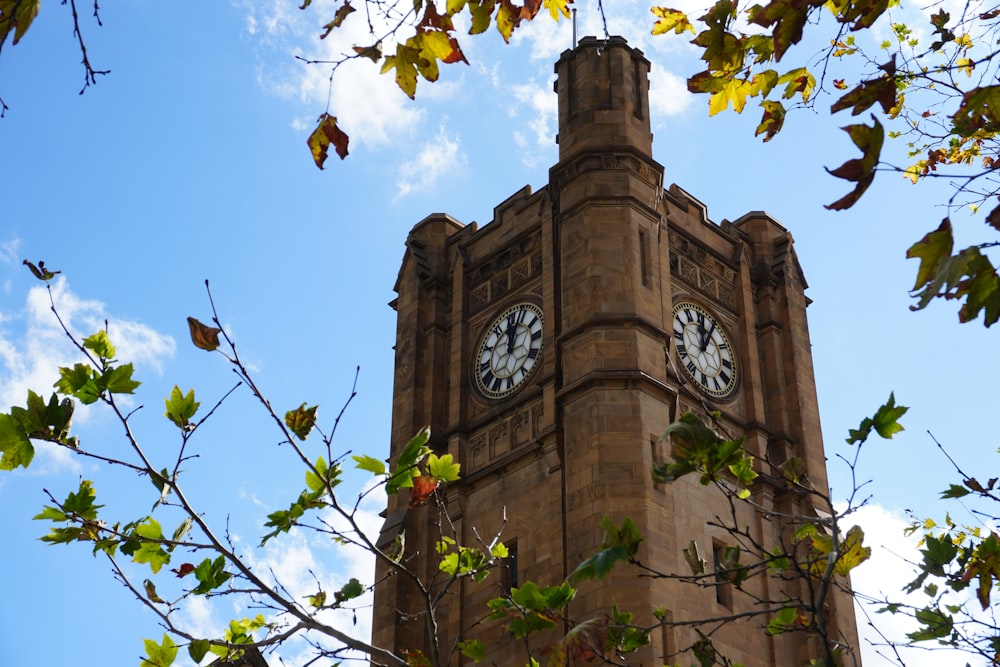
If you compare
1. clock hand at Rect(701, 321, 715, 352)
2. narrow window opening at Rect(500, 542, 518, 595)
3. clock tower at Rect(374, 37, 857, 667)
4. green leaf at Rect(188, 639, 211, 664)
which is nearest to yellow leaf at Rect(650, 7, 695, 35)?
green leaf at Rect(188, 639, 211, 664)

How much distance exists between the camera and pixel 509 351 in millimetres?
36844

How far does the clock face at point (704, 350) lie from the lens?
1425 inches

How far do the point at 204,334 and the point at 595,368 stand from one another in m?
23.4

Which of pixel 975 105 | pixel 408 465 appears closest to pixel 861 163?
pixel 975 105

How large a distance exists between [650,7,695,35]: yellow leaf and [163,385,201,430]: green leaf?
4.55 m

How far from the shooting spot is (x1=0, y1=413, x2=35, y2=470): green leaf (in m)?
9.53

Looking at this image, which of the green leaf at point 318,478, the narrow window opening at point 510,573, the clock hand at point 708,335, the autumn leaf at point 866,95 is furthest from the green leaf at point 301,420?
the clock hand at point 708,335

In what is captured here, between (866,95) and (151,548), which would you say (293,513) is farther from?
(866,95)

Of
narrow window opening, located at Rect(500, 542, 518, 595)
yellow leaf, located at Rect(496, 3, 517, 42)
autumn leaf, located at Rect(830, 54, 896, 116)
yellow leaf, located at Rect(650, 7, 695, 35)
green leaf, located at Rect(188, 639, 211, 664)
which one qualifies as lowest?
green leaf, located at Rect(188, 639, 211, 664)

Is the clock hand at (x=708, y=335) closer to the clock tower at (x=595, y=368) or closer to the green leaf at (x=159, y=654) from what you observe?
the clock tower at (x=595, y=368)

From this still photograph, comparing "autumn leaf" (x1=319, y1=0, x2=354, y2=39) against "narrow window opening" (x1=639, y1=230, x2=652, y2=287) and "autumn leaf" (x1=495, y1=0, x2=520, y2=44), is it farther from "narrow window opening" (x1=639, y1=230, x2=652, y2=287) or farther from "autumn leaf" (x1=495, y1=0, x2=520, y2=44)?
"narrow window opening" (x1=639, y1=230, x2=652, y2=287)

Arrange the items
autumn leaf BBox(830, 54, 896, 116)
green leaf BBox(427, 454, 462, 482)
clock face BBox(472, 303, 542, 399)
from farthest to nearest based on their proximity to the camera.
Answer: clock face BBox(472, 303, 542, 399)
green leaf BBox(427, 454, 462, 482)
autumn leaf BBox(830, 54, 896, 116)

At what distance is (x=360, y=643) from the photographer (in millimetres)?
10078

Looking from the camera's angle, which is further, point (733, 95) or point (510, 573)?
point (510, 573)
